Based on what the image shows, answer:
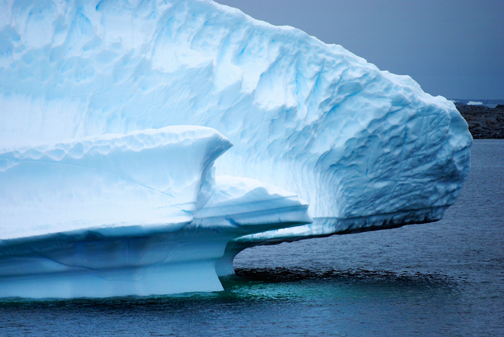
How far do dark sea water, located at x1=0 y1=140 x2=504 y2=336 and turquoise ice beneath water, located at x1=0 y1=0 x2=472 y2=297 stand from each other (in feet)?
2.01

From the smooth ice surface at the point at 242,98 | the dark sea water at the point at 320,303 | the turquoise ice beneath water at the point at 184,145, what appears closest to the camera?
the dark sea water at the point at 320,303

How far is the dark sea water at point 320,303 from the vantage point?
24.0 feet

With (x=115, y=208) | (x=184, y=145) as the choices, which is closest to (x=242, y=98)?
(x=184, y=145)

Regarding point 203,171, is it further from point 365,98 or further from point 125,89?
point 365,98

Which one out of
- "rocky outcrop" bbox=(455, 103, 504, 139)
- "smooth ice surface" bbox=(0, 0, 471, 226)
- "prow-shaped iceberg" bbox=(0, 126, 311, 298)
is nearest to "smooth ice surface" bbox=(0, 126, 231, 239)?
"prow-shaped iceberg" bbox=(0, 126, 311, 298)

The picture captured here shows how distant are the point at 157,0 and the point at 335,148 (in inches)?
130

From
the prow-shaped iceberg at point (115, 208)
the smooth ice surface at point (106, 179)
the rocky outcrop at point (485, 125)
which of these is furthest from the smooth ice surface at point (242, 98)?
the rocky outcrop at point (485, 125)

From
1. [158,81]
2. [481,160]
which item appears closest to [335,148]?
[158,81]

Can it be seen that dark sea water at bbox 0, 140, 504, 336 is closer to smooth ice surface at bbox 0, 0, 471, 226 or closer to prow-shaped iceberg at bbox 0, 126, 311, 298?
prow-shaped iceberg at bbox 0, 126, 311, 298

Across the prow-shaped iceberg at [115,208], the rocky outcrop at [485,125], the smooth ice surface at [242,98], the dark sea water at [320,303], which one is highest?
the rocky outcrop at [485,125]

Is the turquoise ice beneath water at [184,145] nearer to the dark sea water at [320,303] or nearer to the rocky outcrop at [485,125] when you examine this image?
the dark sea water at [320,303]

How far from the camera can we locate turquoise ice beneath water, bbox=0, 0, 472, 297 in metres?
7.80

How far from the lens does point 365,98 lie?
1009 centimetres

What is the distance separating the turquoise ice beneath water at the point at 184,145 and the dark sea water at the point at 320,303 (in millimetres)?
611
